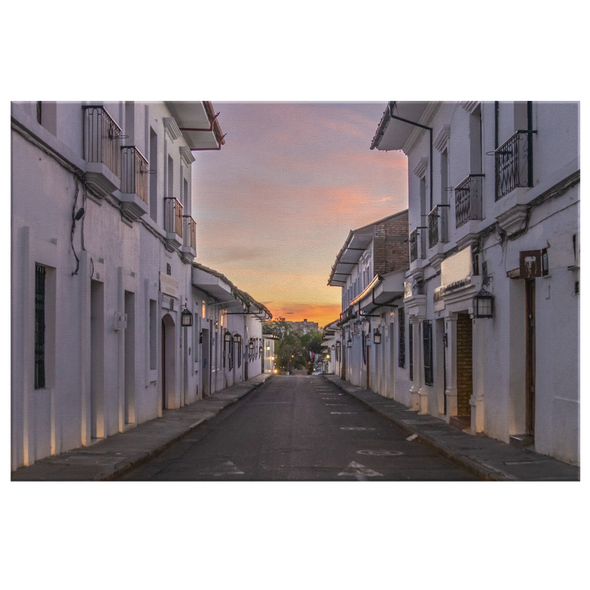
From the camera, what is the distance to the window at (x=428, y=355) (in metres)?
15.7

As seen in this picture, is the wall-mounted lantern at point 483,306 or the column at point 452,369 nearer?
the wall-mounted lantern at point 483,306

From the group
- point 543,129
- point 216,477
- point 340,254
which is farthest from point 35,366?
point 340,254

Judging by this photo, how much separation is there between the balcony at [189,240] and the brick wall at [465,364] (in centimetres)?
798

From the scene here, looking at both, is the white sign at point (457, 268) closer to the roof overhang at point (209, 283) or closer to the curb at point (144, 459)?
the curb at point (144, 459)

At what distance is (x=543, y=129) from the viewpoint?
8.99 meters

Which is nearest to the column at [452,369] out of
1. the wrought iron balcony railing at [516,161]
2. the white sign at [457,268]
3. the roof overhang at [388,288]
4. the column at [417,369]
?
the white sign at [457,268]

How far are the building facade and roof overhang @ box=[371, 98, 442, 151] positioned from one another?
3317mm

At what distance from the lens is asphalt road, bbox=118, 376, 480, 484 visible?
27.1ft

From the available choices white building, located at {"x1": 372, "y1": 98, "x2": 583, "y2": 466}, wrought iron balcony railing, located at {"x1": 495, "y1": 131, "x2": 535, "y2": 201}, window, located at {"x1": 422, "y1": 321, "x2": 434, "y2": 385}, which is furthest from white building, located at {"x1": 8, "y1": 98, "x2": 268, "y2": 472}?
window, located at {"x1": 422, "y1": 321, "x2": 434, "y2": 385}

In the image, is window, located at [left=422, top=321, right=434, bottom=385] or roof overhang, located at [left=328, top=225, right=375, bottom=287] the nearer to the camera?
window, located at [left=422, top=321, right=434, bottom=385]

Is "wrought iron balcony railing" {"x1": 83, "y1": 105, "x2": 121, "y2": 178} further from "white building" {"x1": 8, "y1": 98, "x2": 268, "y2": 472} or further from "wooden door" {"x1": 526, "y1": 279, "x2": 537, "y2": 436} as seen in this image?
"wooden door" {"x1": 526, "y1": 279, "x2": 537, "y2": 436}

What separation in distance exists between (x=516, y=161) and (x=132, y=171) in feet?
21.5
